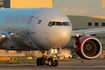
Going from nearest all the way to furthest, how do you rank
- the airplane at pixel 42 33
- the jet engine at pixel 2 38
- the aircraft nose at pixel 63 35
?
the aircraft nose at pixel 63 35 → the airplane at pixel 42 33 → the jet engine at pixel 2 38

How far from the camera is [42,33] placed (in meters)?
30.5

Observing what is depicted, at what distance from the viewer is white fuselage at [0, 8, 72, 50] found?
3028 centimetres

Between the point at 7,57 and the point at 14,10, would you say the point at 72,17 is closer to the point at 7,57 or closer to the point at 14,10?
the point at 7,57

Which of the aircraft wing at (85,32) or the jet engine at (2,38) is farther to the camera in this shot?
the aircraft wing at (85,32)

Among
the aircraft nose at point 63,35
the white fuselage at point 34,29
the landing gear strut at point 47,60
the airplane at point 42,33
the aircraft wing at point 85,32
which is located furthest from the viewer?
the aircraft wing at point 85,32

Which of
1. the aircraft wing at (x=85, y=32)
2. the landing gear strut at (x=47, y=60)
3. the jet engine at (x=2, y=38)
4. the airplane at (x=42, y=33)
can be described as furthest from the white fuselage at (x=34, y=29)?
the aircraft wing at (x=85, y=32)

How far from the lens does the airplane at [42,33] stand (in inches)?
1197

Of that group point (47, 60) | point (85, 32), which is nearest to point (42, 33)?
point (47, 60)

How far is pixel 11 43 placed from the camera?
33.2m

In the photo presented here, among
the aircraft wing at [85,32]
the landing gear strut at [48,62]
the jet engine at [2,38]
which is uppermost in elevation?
the aircraft wing at [85,32]

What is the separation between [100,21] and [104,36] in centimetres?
571

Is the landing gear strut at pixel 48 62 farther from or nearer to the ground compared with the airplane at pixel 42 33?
nearer to the ground

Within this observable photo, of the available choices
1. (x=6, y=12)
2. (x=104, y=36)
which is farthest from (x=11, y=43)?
(x=104, y=36)

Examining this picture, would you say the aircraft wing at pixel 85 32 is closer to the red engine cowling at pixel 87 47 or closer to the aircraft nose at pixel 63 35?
the red engine cowling at pixel 87 47
